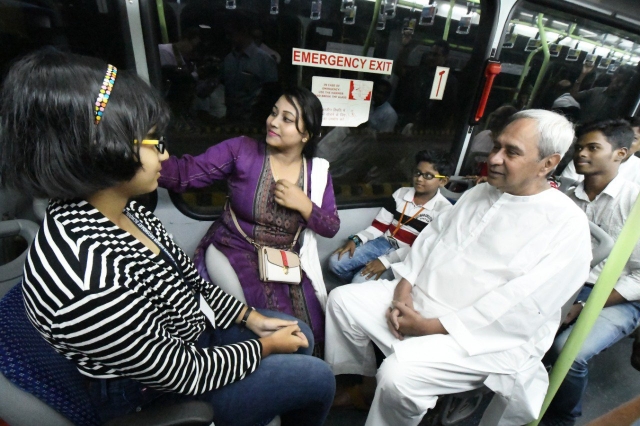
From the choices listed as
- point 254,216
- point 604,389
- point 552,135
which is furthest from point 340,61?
point 604,389

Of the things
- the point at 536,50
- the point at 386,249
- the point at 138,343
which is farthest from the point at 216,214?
the point at 536,50

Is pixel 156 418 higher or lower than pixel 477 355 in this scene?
higher

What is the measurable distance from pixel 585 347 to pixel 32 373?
88.2 inches

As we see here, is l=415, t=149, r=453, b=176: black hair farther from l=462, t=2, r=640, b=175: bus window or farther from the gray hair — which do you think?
the gray hair

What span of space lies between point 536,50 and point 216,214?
284 cm

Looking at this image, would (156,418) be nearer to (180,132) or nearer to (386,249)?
(180,132)

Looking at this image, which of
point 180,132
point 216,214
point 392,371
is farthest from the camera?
point 216,214

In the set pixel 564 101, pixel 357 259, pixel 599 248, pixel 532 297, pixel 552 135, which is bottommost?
pixel 357 259

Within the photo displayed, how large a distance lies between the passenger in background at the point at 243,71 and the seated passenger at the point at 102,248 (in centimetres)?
111

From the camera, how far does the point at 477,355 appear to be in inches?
55.5

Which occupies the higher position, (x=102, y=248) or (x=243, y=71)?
(x=243, y=71)

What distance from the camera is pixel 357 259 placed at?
229 centimetres

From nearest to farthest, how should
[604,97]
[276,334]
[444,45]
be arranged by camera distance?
[276,334]
[444,45]
[604,97]

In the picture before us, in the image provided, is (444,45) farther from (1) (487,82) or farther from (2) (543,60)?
(2) (543,60)
